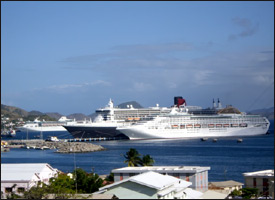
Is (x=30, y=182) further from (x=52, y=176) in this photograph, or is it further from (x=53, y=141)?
(x=53, y=141)

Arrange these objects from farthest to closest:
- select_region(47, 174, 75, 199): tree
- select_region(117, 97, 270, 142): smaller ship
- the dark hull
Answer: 1. the dark hull
2. select_region(117, 97, 270, 142): smaller ship
3. select_region(47, 174, 75, 199): tree

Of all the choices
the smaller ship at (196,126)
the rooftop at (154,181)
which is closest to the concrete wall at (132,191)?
the rooftop at (154,181)

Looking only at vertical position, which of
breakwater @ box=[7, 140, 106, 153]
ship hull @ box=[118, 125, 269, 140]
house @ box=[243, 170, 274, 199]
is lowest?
house @ box=[243, 170, 274, 199]

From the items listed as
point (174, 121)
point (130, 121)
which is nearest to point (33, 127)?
point (130, 121)

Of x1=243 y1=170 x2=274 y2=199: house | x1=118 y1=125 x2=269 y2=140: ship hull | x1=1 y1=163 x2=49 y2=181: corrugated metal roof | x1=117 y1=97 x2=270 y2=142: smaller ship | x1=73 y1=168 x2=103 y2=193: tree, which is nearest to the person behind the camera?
x1=1 y1=163 x2=49 y2=181: corrugated metal roof

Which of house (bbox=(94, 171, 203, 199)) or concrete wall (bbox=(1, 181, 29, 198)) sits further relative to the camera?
concrete wall (bbox=(1, 181, 29, 198))

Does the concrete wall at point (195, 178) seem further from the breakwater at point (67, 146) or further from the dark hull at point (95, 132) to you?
the dark hull at point (95, 132)

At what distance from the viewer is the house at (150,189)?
36.6 ft

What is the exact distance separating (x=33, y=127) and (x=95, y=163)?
75.9 m

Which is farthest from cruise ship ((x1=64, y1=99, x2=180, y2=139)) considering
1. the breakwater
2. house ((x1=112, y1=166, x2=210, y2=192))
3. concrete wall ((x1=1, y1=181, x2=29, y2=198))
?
concrete wall ((x1=1, y1=181, x2=29, y2=198))

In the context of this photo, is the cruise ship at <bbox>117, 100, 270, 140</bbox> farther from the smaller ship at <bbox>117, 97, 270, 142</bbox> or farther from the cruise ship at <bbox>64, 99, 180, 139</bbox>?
the cruise ship at <bbox>64, 99, 180, 139</bbox>

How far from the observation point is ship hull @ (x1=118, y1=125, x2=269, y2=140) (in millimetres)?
56750

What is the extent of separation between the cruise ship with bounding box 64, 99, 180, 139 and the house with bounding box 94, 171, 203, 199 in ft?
156

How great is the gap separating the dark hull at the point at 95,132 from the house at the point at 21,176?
1798 inches
